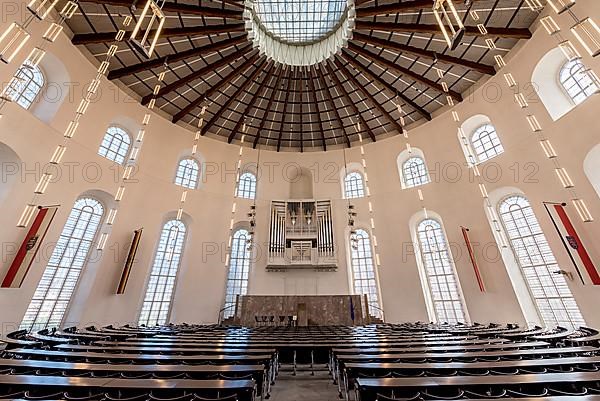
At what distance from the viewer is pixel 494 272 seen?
1074 centimetres

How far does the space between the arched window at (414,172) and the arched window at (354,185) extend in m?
2.34

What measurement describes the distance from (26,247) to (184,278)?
5.61 meters

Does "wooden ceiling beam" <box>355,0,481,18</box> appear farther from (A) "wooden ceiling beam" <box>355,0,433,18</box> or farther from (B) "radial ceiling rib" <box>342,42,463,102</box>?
(B) "radial ceiling rib" <box>342,42,463,102</box>

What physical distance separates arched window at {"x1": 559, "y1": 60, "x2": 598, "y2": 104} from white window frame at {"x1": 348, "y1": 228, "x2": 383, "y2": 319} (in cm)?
939

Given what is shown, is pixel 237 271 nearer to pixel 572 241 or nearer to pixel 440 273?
pixel 440 273

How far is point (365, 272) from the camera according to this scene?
13930 millimetres

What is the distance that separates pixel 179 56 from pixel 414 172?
1209cm

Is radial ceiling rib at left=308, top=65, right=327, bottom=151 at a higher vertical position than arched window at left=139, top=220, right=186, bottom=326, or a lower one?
higher

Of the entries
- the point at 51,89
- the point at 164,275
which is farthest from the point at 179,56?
the point at 164,275

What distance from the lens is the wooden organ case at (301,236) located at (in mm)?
13820

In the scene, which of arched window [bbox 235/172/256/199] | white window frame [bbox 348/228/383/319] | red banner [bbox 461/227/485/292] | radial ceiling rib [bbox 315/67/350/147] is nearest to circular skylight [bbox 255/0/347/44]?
radial ceiling rib [bbox 315/67/350/147]

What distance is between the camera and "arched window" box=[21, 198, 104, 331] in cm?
917

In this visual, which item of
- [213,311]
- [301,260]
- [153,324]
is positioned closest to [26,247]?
[153,324]

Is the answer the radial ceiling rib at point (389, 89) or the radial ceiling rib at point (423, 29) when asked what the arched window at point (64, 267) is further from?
the radial ceiling rib at point (423, 29)
